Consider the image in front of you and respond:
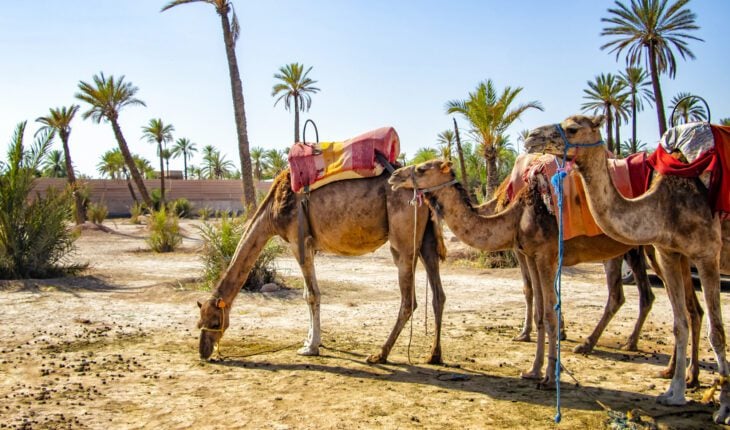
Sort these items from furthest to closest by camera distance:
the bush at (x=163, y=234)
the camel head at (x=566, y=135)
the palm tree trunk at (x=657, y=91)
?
the palm tree trunk at (x=657, y=91) < the bush at (x=163, y=234) < the camel head at (x=566, y=135)

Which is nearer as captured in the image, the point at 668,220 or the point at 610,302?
the point at 668,220

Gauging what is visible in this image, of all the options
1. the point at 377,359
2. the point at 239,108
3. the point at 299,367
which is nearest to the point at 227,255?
the point at 299,367

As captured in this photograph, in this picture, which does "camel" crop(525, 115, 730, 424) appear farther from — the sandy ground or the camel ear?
the sandy ground

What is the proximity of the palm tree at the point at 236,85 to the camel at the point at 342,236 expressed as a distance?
15.3 metres

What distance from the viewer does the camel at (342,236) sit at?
7102 mm

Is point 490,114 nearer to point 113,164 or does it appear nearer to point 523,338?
point 523,338

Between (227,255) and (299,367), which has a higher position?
(227,255)

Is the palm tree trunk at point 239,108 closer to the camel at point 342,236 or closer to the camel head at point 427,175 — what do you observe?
the camel at point 342,236

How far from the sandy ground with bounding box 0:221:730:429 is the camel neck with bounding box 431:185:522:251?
1385 mm

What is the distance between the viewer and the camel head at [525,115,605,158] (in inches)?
190

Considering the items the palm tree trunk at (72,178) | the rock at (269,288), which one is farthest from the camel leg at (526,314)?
the palm tree trunk at (72,178)

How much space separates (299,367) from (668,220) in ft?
13.2

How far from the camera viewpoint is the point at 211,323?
7.40 meters

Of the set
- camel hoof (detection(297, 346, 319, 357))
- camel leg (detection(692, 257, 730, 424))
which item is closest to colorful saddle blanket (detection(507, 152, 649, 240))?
camel leg (detection(692, 257, 730, 424))
